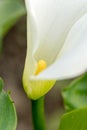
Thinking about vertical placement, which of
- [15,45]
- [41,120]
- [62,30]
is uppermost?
[62,30]

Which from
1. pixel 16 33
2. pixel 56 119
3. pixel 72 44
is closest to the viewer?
pixel 72 44

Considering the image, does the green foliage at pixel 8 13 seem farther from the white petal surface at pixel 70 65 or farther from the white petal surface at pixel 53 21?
the white petal surface at pixel 70 65

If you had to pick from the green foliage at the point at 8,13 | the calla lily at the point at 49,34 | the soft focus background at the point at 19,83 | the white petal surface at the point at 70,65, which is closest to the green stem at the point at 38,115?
the calla lily at the point at 49,34

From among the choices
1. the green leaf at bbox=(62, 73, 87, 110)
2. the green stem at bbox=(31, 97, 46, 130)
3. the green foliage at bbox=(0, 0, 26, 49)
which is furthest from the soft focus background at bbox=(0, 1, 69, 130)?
the green stem at bbox=(31, 97, 46, 130)

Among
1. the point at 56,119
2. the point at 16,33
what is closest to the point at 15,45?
the point at 16,33

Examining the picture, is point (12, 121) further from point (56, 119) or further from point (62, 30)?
point (56, 119)

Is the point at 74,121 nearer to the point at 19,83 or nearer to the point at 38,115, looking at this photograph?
the point at 38,115
